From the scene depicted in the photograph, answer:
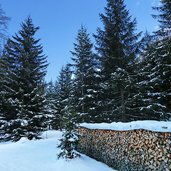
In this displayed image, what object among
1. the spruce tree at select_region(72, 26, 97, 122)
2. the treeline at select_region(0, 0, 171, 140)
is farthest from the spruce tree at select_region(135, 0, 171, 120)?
the spruce tree at select_region(72, 26, 97, 122)

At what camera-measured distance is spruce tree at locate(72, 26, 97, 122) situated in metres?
22.9

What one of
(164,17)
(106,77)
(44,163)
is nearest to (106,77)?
(106,77)

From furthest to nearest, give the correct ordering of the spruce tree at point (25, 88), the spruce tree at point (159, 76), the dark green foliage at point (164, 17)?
the spruce tree at point (25, 88), the dark green foliage at point (164, 17), the spruce tree at point (159, 76)

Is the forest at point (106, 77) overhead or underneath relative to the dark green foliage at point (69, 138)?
overhead

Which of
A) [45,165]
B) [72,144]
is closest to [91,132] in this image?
[72,144]

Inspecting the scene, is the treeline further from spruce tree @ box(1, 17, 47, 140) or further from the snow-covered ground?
the snow-covered ground

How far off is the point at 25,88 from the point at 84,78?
546 cm

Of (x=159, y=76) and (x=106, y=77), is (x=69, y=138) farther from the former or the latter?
(x=106, y=77)

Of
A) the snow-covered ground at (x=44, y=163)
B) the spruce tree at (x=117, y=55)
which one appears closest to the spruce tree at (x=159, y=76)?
the spruce tree at (x=117, y=55)

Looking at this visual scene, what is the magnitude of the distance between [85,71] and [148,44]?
6.60 m

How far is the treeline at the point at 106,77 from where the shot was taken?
18.9 m

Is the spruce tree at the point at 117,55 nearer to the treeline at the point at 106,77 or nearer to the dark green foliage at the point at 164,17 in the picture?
the treeline at the point at 106,77

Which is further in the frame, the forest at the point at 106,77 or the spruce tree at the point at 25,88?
the spruce tree at the point at 25,88

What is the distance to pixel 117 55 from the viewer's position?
2055 centimetres
